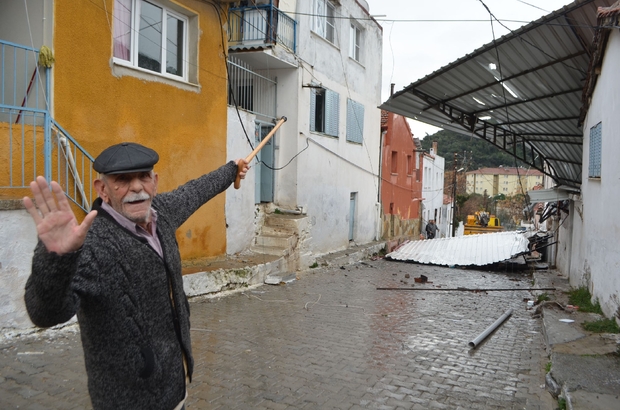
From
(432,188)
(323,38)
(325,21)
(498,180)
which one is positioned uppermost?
(325,21)

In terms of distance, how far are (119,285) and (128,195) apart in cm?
45

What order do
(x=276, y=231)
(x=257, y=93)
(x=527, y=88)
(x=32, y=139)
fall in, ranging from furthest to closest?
(x=257, y=93)
(x=276, y=231)
(x=527, y=88)
(x=32, y=139)

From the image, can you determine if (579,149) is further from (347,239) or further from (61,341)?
(61,341)

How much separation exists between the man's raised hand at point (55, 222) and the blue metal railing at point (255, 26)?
427 inches

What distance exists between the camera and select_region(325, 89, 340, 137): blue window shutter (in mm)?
15266

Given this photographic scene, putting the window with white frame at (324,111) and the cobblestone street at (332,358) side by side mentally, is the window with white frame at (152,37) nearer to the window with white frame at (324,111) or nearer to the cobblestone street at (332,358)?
the cobblestone street at (332,358)

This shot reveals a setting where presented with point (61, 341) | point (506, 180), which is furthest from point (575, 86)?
point (506, 180)

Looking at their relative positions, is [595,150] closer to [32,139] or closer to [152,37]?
[152,37]

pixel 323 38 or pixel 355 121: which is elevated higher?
pixel 323 38

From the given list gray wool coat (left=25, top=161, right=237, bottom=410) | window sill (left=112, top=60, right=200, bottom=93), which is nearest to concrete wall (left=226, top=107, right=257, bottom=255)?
window sill (left=112, top=60, right=200, bottom=93)

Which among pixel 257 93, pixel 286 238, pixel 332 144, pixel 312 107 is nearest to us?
pixel 286 238

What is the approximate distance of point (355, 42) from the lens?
17984mm

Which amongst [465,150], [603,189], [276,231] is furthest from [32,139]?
[465,150]

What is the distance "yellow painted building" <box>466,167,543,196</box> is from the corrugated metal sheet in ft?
166
